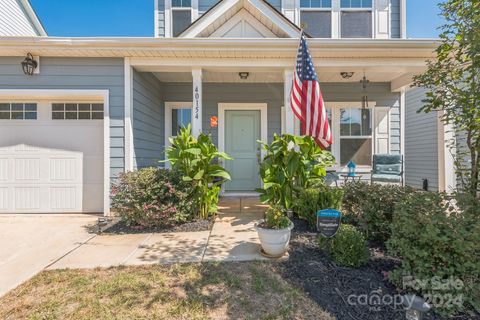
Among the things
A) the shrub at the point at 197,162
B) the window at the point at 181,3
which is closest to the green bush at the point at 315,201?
the shrub at the point at 197,162

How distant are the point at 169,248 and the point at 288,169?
2.07 meters

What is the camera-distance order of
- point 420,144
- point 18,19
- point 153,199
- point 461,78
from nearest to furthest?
point 461,78, point 153,199, point 420,144, point 18,19

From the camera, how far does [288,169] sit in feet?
12.9

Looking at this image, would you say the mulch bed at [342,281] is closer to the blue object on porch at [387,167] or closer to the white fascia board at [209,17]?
the blue object on porch at [387,167]

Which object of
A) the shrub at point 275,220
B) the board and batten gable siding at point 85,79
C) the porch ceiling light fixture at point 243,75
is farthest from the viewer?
the porch ceiling light fixture at point 243,75

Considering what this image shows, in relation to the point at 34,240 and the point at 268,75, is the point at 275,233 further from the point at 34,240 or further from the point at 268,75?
the point at 268,75

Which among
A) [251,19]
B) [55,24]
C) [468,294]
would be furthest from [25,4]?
[468,294]

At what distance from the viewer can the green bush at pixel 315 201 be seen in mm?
3506

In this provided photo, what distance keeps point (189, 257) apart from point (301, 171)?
219cm

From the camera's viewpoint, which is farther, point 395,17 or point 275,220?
point 395,17

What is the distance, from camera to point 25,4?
780cm

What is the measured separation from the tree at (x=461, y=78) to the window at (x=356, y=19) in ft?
13.3

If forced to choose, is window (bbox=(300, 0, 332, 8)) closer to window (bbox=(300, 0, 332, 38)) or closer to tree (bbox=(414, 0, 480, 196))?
window (bbox=(300, 0, 332, 38))

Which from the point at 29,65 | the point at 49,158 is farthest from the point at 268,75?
the point at 49,158
